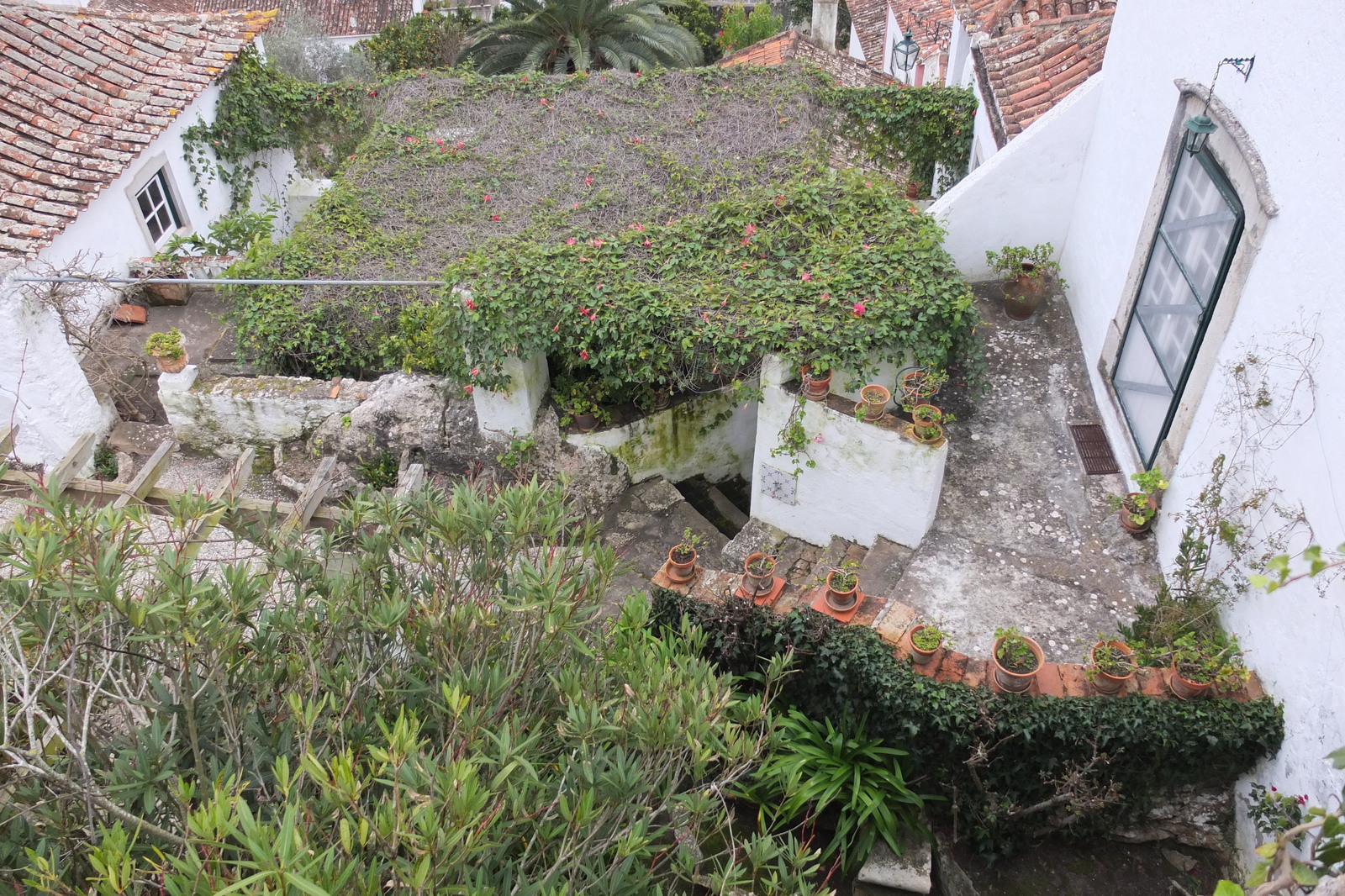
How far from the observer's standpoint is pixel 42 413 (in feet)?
30.0

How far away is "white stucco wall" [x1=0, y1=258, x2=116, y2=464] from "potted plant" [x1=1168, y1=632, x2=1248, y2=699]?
33.0ft

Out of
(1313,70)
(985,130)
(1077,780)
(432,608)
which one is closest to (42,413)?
(432,608)

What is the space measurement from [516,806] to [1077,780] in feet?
13.1

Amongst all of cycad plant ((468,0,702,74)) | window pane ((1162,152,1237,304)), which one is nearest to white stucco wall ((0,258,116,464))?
window pane ((1162,152,1237,304))

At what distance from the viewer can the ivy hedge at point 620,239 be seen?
25.9 feet

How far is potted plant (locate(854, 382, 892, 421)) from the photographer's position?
7.12m

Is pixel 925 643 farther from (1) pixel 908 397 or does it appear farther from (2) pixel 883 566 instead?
(1) pixel 908 397

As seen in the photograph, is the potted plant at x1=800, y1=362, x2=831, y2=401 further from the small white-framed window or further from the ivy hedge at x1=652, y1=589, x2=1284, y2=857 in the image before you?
the small white-framed window

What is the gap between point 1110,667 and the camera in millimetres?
5805

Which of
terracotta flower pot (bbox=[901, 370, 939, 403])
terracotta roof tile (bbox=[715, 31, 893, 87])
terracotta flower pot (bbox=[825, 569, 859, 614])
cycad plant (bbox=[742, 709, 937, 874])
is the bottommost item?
cycad plant (bbox=[742, 709, 937, 874])

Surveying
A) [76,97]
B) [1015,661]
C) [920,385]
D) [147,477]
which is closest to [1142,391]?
[920,385]

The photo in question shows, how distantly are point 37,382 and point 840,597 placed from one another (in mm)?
8039

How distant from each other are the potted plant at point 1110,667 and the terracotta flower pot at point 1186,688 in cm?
24

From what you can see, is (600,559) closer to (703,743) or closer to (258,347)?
(703,743)
